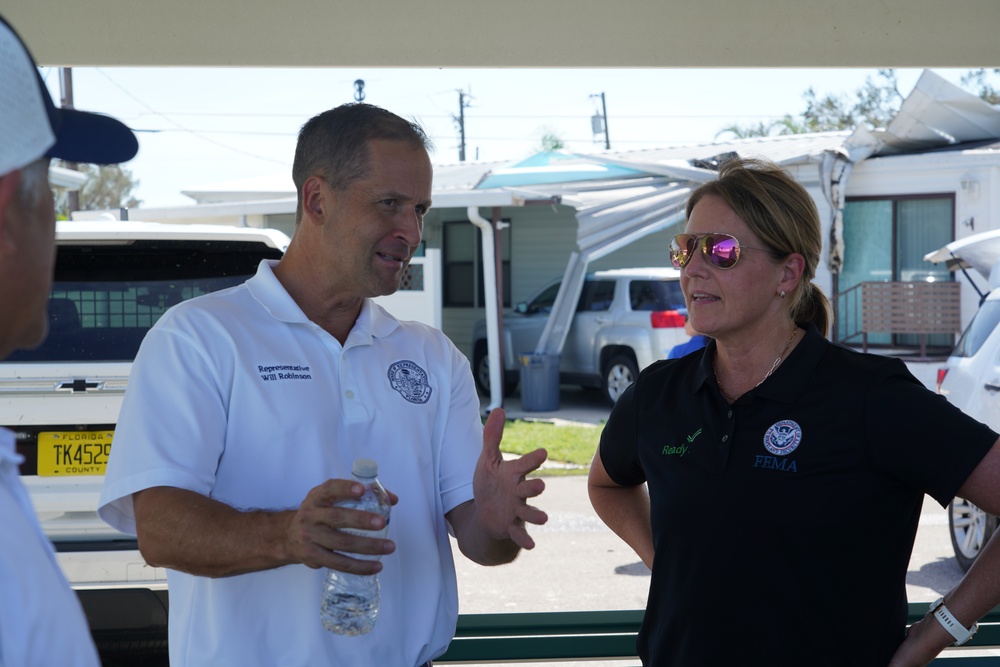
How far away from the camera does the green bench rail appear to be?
3.88m

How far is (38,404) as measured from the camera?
4.52 meters

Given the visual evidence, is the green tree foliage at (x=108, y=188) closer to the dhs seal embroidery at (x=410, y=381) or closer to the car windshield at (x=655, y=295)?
the car windshield at (x=655, y=295)

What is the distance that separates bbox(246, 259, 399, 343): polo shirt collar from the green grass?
354 inches

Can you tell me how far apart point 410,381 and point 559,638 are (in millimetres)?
1708

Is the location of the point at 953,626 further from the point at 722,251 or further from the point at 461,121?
the point at 461,121

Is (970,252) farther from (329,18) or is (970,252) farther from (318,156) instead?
(318,156)

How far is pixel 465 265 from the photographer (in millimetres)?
21641

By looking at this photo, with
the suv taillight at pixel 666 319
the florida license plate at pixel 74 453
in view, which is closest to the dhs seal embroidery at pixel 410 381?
the florida license plate at pixel 74 453

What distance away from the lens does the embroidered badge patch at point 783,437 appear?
2484mm

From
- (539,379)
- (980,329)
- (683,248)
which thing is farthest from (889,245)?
(683,248)

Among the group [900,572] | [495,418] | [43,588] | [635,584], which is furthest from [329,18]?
[635,584]

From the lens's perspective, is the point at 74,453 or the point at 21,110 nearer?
the point at 21,110

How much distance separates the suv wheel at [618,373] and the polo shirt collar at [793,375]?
515 inches

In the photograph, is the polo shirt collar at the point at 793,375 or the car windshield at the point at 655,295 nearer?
the polo shirt collar at the point at 793,375
